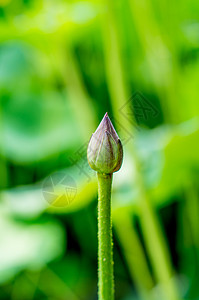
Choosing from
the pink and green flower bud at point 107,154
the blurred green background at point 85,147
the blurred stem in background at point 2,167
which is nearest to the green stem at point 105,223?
the pink and green flower bud at point 107,154

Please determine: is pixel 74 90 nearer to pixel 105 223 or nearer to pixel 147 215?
pixel 147 215

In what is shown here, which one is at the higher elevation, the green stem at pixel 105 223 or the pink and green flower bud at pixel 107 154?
the pink and green flower bud at pixel 107 154

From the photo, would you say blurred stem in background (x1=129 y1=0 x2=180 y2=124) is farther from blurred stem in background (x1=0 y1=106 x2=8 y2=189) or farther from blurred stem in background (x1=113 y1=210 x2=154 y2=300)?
blurred stem in background (x1=0 y1=106 x2=8 y2=189)

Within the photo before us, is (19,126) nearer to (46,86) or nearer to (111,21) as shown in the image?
(46,86)

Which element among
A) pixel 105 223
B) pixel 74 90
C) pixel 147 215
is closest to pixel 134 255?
pixel 147 215

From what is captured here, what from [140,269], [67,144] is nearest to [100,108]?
[67,144]

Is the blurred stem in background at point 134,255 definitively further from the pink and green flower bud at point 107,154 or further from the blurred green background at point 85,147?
the pink and green flower bud at point 107,154

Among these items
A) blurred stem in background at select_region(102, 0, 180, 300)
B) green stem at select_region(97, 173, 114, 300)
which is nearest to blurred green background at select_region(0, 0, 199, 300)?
blurred stem in background at select_region(102, 0, 180, 300)

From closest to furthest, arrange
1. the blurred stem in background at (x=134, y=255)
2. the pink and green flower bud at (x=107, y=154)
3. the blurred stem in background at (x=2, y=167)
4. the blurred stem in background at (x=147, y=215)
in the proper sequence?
the pink and green flower bud at (x=107, y=154)
the blurred stem in background at (x=147, y=215)
the blurred stem in background at (x=134, y=255)
the blurred stem in background at (x=2, y=167)
